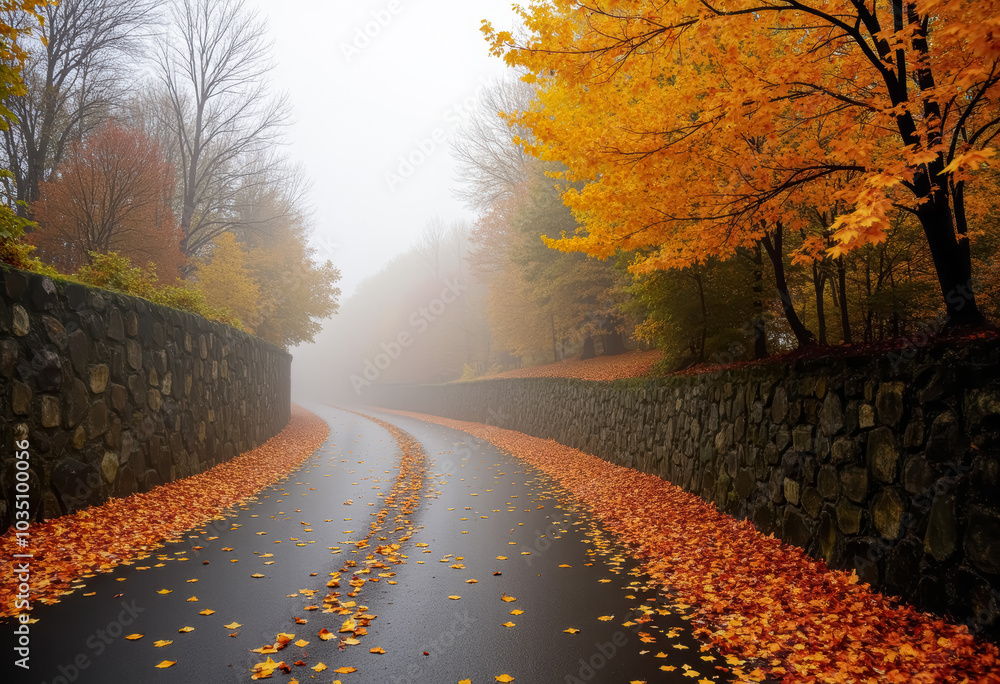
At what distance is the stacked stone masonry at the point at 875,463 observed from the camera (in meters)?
3.35

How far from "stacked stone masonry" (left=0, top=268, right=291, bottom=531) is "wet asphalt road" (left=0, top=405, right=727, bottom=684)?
1441 millimetres

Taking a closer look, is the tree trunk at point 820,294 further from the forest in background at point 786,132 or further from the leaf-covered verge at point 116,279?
the leaf-covered verge at point 116,279

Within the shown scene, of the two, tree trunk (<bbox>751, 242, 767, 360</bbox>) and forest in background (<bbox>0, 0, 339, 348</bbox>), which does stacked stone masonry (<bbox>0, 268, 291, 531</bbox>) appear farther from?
tree trunk (<bbox>751, 242, 767, 360</bbox>)

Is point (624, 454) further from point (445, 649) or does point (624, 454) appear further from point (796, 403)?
point (445, 649)

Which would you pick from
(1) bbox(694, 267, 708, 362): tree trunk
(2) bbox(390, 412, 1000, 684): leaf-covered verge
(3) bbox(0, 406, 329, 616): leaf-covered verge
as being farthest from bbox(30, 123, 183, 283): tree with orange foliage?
(2) bbox(390, 412, 1000, 684): leaf-covered verge

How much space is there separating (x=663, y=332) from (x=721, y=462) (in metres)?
4.43

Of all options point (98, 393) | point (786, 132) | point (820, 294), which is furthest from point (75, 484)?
point (820, 294)

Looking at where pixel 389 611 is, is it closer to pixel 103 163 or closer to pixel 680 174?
pixel 680 174

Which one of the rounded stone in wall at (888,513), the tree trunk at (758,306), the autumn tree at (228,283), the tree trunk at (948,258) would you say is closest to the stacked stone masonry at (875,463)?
the rounded stone in wall at (888,513)

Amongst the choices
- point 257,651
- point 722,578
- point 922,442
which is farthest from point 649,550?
point 257,651

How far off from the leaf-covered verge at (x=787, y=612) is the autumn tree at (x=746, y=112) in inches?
99.4

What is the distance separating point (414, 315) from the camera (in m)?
49.2

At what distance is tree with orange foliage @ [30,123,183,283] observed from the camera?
12570mm

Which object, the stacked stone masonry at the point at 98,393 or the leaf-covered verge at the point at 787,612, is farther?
the stacked stone masonry at the point at 98,393
